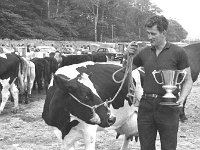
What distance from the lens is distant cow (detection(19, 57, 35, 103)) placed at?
1135 cm

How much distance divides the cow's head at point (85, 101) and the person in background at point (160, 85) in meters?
0.52

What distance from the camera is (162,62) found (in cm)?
375

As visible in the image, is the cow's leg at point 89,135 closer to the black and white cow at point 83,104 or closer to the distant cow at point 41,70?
the black and white cow at point 83,104

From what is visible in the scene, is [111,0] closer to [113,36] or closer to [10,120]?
[113,36]

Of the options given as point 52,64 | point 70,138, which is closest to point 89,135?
point 70,138

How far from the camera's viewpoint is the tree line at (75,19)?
1937 inches

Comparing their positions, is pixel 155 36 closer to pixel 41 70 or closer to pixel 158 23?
pixel 158 23

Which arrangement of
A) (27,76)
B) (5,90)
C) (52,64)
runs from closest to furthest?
(5,90), (27,76), (52,64)

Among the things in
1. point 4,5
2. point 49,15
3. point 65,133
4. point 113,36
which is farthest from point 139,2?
point 65,133

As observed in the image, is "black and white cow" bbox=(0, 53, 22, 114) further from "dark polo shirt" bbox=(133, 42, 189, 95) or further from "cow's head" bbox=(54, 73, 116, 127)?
"dark polo shirt" bbox=(133, 42, 189, 95)

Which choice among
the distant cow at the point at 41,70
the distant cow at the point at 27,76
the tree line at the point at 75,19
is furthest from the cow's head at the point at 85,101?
the tree line at the point at 75,19

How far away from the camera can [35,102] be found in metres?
11.6

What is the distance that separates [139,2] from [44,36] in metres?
42.6

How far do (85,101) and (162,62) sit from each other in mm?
1086
